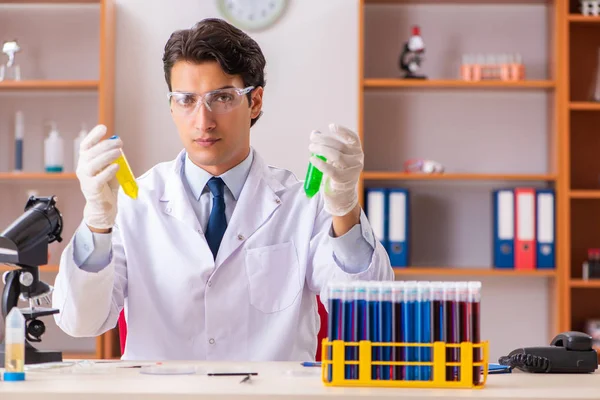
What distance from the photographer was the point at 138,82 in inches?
148

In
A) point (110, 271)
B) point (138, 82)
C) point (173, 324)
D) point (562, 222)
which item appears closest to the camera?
point (110, 271)

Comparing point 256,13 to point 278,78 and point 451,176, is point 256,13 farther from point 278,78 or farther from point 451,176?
point 451,176

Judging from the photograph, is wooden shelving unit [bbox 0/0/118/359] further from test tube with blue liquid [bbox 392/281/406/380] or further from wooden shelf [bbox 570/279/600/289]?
test tube with blue liquid [bbox 392/281/406/380]

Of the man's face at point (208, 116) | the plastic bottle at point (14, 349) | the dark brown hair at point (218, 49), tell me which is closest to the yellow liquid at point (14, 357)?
the plastic bottle at point (14, 349)

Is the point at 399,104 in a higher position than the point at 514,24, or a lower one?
lower

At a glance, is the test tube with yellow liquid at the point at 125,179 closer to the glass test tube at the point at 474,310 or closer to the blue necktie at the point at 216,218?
the blue necktie at the point at 216,218

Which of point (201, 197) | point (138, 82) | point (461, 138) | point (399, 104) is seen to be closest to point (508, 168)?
point (461, 138)

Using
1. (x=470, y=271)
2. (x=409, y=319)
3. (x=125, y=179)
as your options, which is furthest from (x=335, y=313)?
(x=470, y=271)

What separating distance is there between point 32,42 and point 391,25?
1637 millimetres

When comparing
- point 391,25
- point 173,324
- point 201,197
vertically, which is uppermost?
point 391,25

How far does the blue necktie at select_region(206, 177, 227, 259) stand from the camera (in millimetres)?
1987

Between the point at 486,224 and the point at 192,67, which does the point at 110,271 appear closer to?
the point at 192,67

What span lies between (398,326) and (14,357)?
1.90 ft

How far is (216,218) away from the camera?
79.1 inches
